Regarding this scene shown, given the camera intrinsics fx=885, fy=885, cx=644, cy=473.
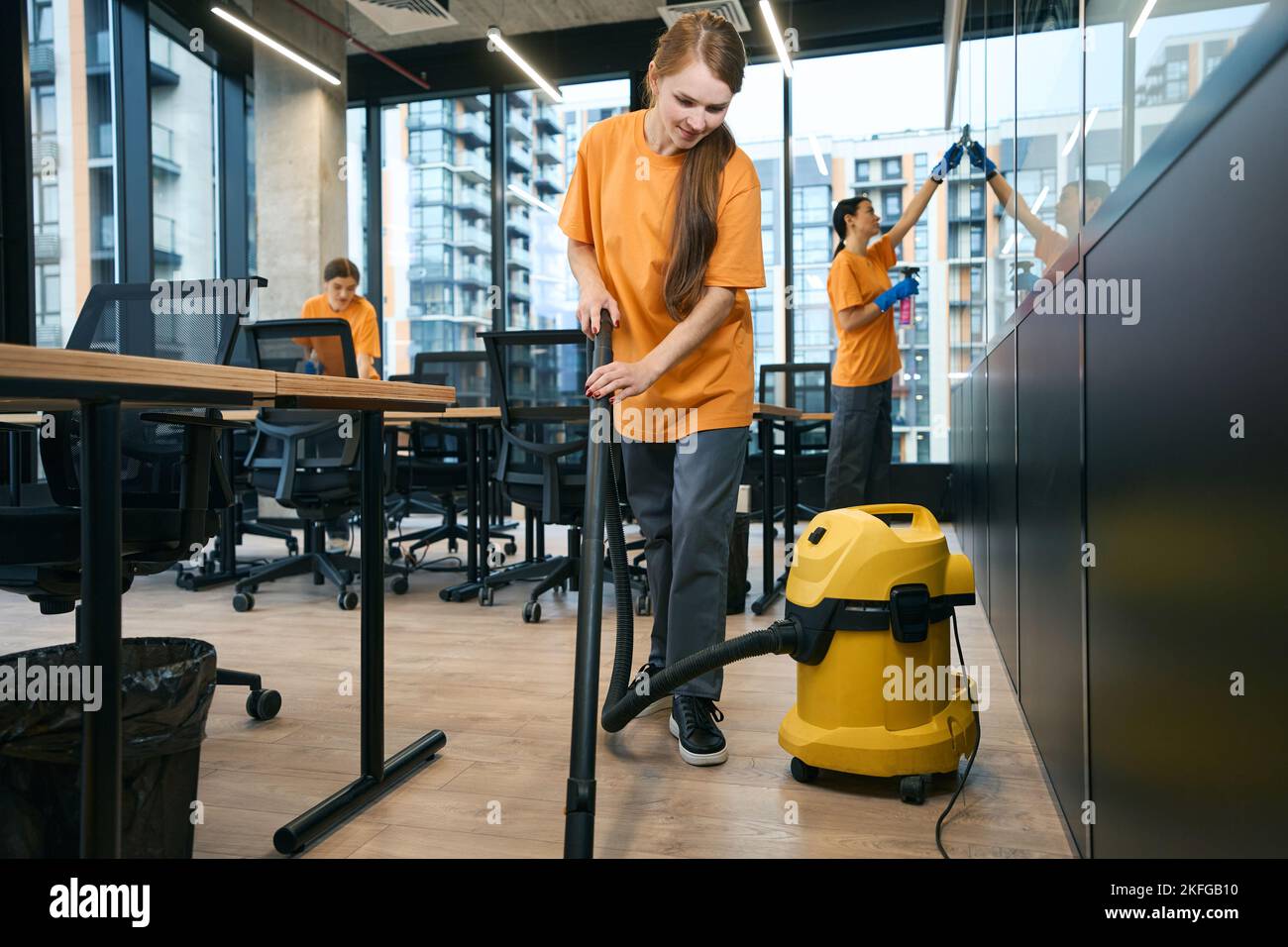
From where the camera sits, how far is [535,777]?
A: 4.82ft

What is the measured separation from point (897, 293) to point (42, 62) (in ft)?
14.2

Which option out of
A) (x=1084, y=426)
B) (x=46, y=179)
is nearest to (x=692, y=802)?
(x=1084, y=426)

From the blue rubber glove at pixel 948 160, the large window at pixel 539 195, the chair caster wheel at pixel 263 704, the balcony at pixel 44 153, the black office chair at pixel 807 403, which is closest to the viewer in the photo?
the chair caster wheel at pixel 263 704

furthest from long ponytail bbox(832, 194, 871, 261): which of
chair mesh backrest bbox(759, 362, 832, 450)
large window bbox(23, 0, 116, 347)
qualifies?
large window bbox(23, 0, 116, 347)

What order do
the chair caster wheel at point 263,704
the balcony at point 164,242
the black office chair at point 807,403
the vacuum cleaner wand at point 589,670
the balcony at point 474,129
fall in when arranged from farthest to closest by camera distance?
1. the balcony at point 474,129
2. the balcony at point 164,242
3. the black office chair at point 807,403
4. the chair caster wheel at point 263,704
5. the vacuum cleaner wand at point 589,670

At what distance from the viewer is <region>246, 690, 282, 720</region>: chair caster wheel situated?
5.87 feet

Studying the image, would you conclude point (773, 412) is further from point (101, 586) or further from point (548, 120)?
point (548, 120)

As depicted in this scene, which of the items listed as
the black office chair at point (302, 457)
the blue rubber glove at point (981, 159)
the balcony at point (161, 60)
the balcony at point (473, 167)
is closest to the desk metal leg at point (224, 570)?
the black office chair at point (302, 457)

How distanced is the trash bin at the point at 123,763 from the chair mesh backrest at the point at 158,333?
86cm

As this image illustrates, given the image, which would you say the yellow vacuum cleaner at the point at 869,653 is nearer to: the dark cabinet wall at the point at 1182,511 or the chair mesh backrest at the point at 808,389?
the dark cabinet wall at the point at 1182,511

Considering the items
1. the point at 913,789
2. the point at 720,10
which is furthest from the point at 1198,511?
the point at 720,10

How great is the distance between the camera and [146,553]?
1559 millimetres

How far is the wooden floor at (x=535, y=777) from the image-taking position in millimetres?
1229
